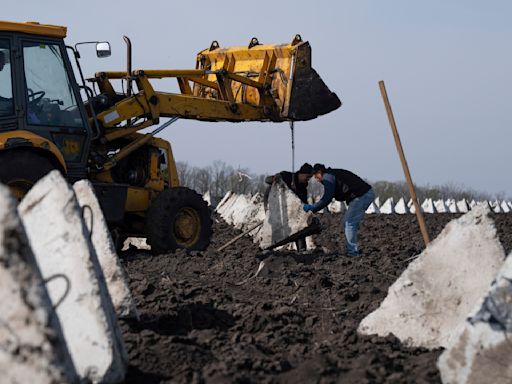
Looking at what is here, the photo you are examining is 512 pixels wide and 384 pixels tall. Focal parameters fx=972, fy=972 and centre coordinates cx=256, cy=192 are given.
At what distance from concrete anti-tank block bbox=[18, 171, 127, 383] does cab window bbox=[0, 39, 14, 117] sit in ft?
17.2

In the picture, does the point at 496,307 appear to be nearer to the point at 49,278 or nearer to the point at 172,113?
the point at 49,278

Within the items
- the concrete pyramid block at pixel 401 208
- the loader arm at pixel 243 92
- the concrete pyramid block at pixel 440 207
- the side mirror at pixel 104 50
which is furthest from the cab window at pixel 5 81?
the concrete pyramid block at pixel 440 207

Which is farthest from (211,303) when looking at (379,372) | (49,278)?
(49,278)

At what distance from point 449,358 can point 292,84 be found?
799 centimetres

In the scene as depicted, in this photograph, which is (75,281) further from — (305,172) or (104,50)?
(305,172)

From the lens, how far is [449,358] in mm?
4973

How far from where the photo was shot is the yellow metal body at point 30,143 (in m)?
9.64

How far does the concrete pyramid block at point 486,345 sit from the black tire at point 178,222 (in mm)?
6945

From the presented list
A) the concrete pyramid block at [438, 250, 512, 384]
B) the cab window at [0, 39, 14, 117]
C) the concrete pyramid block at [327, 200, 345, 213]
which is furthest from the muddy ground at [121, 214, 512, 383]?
the concrete pyramid block at [327, 200, 345, 213]

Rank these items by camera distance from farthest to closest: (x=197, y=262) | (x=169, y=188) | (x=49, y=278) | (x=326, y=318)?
(x=169, y=188), (x=197, y=262), (x=326, y=318), (x=49, y=278)

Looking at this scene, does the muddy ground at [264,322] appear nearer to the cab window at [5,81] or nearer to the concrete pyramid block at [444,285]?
the concrete pyramid block at [444,285]

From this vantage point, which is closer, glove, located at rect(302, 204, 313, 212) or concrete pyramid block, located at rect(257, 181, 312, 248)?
glove, located at rect(302, 204, 313, 212)

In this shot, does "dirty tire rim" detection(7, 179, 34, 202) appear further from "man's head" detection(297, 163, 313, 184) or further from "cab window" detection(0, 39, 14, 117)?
"man's head" detection(297, 163, 313, 184)

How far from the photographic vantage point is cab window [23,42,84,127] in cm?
1020
